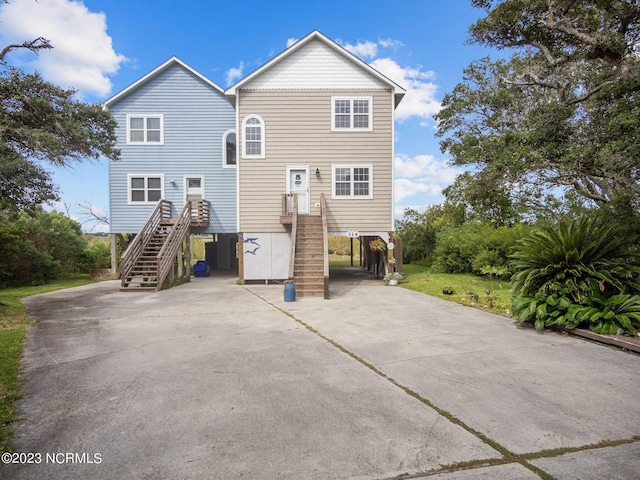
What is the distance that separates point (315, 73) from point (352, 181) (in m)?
4.53

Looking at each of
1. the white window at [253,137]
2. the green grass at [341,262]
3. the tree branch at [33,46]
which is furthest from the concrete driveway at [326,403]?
the green grass at [341,262]

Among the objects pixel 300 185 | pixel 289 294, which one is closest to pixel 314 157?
pixel 300 185

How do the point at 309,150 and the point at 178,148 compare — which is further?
the point at 178,148

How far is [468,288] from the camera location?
1230 centimetres

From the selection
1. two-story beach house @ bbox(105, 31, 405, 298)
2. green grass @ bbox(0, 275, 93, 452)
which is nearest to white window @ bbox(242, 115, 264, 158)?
two-story beach house @ bbox(105, 31, 405, 298)

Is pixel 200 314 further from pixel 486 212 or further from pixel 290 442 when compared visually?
pixel 486 212

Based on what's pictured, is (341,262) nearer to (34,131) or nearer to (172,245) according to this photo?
(172,245)

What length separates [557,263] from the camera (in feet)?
22.8

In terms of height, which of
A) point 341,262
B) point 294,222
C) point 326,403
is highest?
point 294,222

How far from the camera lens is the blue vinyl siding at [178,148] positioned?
17031 mm

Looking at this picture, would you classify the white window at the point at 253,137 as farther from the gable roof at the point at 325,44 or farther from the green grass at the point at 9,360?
the green grass at the point at 9,360

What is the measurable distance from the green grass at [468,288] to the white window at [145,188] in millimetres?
11223

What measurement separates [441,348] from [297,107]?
12.2m

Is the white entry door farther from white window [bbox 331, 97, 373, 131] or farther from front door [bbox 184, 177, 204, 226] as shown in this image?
front door [bbox 184, 177, 204, 226]
